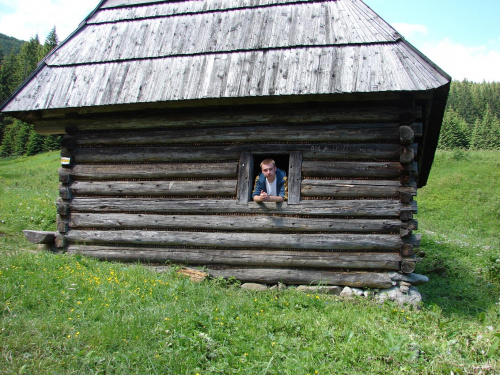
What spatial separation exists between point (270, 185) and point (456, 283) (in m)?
4.29

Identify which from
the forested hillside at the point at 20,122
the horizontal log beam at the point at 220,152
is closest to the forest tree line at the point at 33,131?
the forested hillside at the point at 20,122

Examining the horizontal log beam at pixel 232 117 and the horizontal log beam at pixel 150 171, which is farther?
the horizontal log beam at pixel 150 171

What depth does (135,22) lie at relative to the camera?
305 inches

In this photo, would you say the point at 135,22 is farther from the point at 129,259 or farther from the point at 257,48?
the point at 129,259

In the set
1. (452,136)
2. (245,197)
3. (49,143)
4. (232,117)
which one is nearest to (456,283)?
(245,197)

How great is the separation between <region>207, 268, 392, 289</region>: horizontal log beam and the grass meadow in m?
0.22

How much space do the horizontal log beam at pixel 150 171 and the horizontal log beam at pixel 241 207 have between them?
1.29 ft

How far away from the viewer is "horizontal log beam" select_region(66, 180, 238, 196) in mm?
6422

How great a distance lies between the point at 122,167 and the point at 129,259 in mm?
1563

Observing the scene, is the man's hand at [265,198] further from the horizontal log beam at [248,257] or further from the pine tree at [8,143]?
the pine tree at [8,143]

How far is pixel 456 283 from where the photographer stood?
25.3 feet

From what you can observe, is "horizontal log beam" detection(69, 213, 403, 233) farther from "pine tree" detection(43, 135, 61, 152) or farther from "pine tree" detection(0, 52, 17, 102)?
"pine tree" detection(0, 52, 17, 102)

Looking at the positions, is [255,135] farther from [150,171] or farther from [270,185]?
[150,171]

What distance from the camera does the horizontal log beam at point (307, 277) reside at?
19.1 ft
